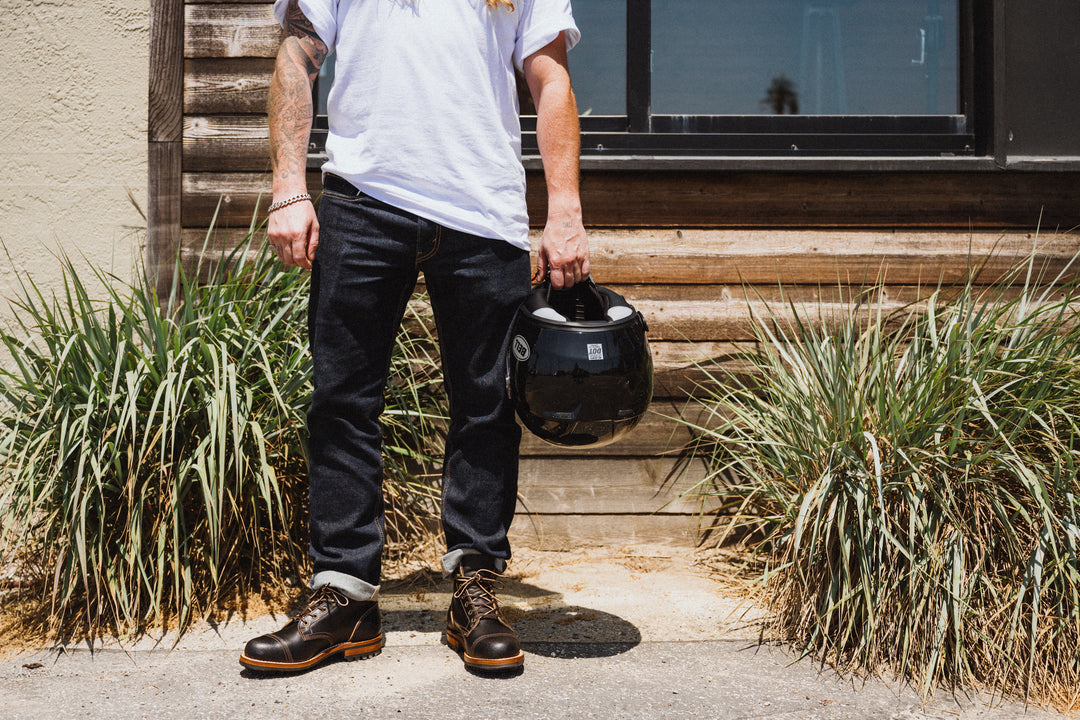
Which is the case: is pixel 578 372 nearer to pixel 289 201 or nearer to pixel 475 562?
pixel 475 562

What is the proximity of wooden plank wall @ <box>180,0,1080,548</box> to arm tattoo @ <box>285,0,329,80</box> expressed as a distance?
961 millimetres

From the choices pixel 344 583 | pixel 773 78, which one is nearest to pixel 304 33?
pixel 344 583

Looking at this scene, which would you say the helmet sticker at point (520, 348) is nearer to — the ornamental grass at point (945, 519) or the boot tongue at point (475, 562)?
the boot tongue at point (475, 562)

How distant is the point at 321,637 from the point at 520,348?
75 centimetres

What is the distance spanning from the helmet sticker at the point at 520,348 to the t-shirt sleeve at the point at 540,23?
64cm

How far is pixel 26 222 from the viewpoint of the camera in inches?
107

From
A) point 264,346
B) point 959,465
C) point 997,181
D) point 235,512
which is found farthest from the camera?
point 997,181

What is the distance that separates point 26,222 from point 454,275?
1789 millimetres

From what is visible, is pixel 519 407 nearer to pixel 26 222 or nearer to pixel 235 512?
pixel 235 512

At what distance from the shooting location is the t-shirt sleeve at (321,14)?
68.4 inches

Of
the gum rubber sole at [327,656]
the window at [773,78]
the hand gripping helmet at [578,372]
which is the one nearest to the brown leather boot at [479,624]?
the gum rubber sole at [327,656]

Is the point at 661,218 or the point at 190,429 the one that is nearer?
the point at 190,429

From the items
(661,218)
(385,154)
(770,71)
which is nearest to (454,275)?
(385,154)

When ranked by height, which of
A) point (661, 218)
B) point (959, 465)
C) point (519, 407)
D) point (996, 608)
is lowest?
point (996, 608)
